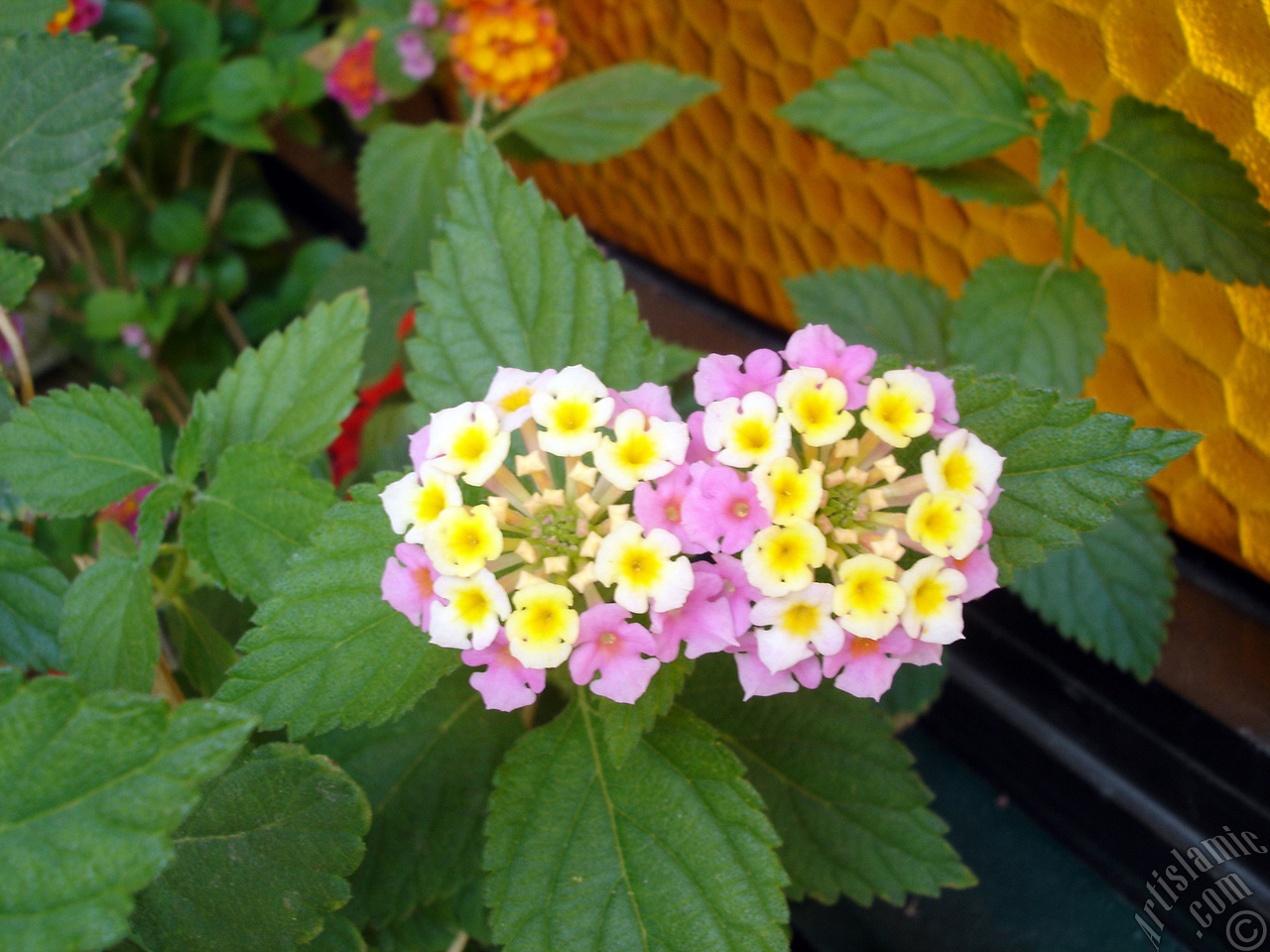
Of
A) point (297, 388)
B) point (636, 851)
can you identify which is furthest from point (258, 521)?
point (636, 851)

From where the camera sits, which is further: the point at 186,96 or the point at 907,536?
the point at 186,96

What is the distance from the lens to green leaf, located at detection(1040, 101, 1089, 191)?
645 millimetres

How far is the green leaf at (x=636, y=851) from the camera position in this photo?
0.49m

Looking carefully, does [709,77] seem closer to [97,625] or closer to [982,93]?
[982,93]

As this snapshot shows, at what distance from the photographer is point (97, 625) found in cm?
56

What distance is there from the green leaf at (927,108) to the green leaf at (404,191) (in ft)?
1.40

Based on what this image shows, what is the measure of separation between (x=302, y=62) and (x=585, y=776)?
0.91 m

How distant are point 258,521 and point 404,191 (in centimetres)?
50

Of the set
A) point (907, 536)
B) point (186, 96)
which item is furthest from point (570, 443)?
point (186, 96)

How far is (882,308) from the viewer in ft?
2.72

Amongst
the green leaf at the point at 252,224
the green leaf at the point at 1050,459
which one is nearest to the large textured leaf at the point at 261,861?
the green leaf at the point at 1050,459

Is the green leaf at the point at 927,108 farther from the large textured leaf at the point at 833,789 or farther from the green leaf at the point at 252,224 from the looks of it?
the green leaf at the point at 252,224

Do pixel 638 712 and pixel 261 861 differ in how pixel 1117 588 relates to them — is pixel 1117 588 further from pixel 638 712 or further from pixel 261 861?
pixel 261 861

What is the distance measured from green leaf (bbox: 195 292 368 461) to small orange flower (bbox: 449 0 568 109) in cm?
45
